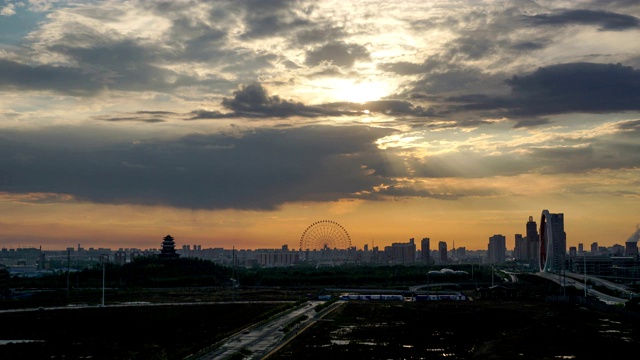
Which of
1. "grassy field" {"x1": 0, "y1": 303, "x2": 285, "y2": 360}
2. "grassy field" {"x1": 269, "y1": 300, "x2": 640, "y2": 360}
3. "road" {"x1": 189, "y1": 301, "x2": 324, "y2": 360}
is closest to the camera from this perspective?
"road" {"x1": 189, "y1": 301, "x2": 324, "y2": 360}

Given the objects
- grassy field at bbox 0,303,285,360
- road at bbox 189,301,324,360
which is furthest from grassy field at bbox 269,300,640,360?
grassy field at bbox 0,303,285,360

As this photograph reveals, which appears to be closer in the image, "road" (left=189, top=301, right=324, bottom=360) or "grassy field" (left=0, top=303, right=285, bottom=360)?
A: "road" (left=189, top=301, right=324, bottom=360)

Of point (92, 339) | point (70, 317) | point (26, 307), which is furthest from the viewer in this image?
point (26, 307)

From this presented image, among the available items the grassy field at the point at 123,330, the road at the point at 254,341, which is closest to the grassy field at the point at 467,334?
the road at the point at 254,341

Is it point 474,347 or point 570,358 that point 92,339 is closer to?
point 474,347

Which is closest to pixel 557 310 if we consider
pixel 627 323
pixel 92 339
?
pixel 627 323

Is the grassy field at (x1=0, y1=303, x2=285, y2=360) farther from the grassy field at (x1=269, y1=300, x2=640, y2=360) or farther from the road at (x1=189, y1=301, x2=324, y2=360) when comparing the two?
the grassy field at (x1=269, y1=300, x2=640, y2=360)

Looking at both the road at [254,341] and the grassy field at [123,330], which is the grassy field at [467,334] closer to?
the road at [254,341]

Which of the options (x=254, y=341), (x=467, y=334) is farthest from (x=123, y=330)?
(x=467, y=334)
